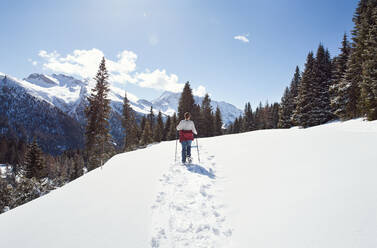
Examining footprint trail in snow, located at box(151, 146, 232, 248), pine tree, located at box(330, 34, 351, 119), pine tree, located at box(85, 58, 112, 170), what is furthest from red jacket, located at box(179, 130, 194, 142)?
pine tree, located at box(330, 34, 351, 119)

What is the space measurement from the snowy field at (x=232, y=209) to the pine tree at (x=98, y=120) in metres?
21.0

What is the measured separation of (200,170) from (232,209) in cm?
311

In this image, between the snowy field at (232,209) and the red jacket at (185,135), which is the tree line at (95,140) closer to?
the red jacket at (185,135)

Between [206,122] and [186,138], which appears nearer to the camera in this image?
[186,138]

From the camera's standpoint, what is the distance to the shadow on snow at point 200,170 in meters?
6.74

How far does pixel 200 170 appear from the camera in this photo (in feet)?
24.0

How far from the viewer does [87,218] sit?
3609 mm

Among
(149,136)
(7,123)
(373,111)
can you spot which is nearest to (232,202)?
(373,111)

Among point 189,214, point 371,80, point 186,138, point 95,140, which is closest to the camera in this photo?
point 189,214

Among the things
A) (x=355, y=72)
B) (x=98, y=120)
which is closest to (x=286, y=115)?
(x=355, y=72)

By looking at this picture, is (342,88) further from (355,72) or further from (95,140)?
(95,140)

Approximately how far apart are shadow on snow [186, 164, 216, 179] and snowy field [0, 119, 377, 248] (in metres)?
0.61

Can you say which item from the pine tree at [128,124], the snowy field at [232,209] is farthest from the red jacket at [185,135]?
the pine tree at [128,124]

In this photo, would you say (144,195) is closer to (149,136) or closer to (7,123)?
(149,136)
